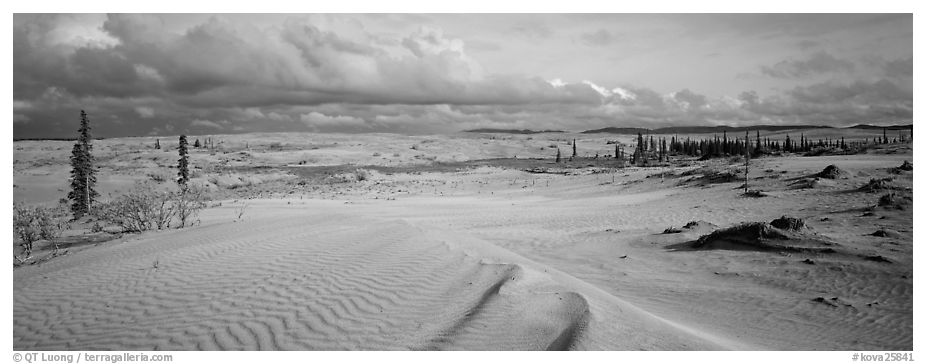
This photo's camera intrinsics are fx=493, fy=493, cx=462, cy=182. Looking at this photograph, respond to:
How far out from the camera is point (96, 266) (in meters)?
10.1

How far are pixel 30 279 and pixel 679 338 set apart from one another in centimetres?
1143

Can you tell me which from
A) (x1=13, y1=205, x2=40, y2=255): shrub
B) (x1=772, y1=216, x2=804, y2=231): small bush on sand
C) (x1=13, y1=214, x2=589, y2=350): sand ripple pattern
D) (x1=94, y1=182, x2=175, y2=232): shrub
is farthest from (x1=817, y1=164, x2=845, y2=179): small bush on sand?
(x1=13, y1=205, x2=40, y2=255): shrub

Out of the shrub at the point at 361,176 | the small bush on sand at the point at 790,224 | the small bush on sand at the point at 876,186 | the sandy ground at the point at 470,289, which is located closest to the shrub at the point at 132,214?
the sandy ground at the point at 470,289

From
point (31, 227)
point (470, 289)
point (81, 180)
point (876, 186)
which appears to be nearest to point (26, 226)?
point (31, 227)

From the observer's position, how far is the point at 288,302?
7199 millimetres

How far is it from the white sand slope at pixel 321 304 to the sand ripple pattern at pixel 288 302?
24mm

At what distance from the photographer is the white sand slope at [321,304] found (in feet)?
19.3

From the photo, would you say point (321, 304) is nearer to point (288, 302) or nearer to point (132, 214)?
point (288, 302)

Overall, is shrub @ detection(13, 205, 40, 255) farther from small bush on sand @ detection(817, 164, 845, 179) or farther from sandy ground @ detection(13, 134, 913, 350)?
small bush on sand @ detection(817, 164, 845, 179)

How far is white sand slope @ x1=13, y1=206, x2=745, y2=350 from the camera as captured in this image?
19.3 ft

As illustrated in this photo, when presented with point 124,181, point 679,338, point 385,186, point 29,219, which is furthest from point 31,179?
point 679,338

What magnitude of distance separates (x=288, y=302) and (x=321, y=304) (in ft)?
1.68

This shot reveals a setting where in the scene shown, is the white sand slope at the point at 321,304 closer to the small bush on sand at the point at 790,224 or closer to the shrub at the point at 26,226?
the shrub at the point at 26,226

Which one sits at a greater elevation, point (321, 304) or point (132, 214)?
point (132, 214)
